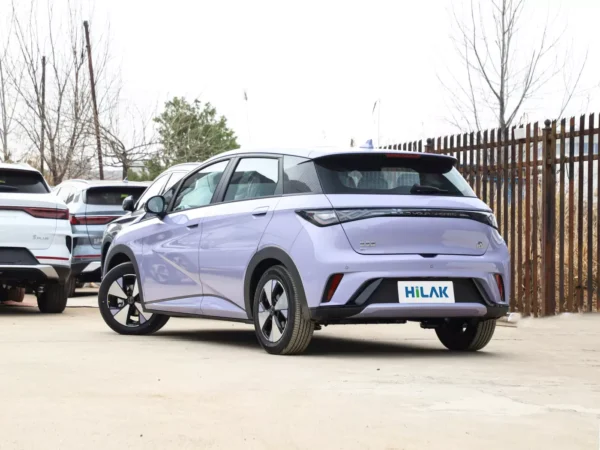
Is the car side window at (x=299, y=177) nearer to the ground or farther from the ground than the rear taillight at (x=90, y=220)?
farther from the ground

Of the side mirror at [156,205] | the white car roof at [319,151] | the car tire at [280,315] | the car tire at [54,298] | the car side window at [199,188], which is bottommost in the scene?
the car tire at [54,298]

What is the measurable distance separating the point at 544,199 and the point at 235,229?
17.7 feet

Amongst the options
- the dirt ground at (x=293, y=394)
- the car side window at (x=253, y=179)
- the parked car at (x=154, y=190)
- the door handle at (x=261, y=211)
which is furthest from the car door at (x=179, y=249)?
the parked car at (x=154, y=190)

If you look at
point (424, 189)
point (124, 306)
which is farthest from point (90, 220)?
point (424, 189)

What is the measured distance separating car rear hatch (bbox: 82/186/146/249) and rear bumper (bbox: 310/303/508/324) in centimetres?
1029

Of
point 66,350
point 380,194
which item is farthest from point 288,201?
point 66,350

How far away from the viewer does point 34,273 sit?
14445mm

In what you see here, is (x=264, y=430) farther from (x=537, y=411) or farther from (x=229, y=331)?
(x=229, y=331)

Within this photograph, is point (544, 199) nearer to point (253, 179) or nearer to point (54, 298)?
point (253, 179)

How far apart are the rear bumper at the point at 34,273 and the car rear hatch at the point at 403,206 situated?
627 cm

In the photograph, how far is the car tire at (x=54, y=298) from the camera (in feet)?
50.3

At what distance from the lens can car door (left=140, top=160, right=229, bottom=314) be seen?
10539 millimetres

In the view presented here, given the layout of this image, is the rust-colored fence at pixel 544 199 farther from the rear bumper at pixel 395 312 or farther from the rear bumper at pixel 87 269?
the rear bumper at pixel 87 269

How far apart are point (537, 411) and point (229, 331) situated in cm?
637
